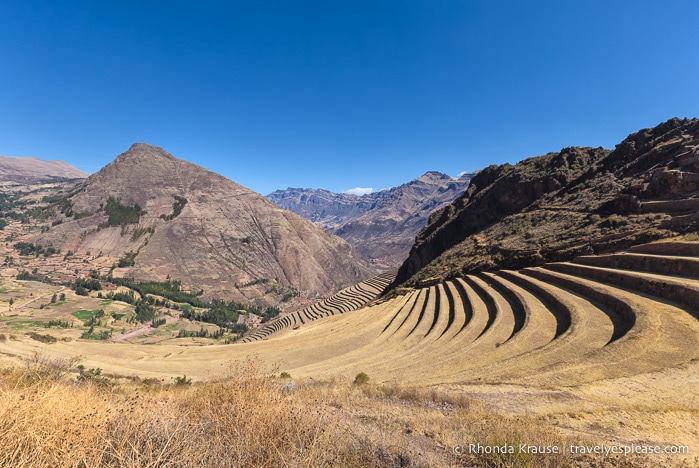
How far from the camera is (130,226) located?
572 feet

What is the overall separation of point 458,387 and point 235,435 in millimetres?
8259

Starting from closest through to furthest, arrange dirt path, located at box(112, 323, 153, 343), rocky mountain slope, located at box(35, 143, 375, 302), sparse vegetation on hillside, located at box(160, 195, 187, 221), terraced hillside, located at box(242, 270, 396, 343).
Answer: terraced hillside, located at box(242, 270, 396, 343)
dirt path, located at box(112, 323, 153, 343)
rocky mountain slope, located at box(35, 143, 375, 302)
sparse vegetation on hillside, located at box(160, 195, 187, 221)

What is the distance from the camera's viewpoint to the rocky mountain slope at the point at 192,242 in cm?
15500

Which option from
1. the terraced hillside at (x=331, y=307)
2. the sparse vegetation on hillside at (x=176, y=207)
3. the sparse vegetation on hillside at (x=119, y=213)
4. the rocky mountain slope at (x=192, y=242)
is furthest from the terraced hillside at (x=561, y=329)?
the sparse vegetation on hillside at (x=119, y=213)

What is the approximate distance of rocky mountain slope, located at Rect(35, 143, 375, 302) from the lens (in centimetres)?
15500

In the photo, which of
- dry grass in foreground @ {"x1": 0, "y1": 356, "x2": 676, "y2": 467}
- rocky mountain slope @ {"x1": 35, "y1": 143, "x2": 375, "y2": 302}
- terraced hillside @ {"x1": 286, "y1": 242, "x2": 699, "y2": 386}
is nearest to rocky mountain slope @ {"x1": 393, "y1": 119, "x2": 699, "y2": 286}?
terraced hillside @ {"x1": 286, "y1": 242, "x2": 699, "y2": 386}

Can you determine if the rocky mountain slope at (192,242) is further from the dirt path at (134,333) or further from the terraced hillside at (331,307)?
the terraced hillside at (331,307)

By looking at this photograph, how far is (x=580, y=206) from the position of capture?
36031mm

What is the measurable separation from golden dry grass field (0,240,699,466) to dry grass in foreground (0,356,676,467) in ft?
0.11

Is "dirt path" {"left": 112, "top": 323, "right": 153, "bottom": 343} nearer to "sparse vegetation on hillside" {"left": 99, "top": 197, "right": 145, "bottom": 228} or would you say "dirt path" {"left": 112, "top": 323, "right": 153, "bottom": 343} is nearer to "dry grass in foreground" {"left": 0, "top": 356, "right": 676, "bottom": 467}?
"dry grass in foreground" {"left": 0, "top": 356, "right": 676, "bottom": 467}

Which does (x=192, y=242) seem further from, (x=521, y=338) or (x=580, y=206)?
(x=521, y=338)

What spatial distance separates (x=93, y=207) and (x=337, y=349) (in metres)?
237

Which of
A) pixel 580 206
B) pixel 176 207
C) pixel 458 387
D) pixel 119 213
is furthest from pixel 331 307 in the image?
pixel 119 213

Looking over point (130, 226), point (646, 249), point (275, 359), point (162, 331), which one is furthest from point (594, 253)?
point (130, 226)
